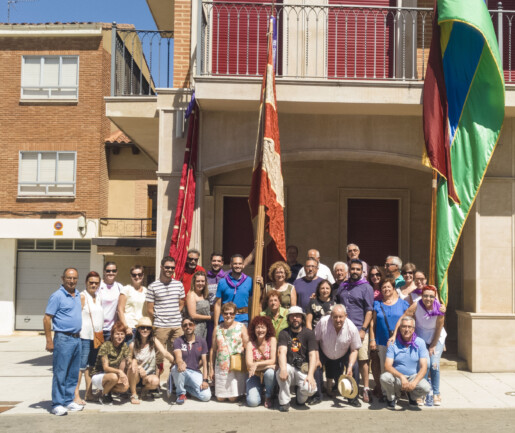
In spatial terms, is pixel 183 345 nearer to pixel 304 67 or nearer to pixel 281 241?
pixel 281 241

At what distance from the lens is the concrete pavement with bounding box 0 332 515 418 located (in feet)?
23.8

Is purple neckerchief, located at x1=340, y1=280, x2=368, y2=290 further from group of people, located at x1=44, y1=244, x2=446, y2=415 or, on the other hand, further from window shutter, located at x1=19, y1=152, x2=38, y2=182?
window shutter, located at x1=19, y1=152, x2=38, y2=182

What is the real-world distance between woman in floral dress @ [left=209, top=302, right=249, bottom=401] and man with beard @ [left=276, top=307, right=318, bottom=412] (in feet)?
1.84

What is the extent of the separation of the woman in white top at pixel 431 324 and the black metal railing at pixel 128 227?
1264cm

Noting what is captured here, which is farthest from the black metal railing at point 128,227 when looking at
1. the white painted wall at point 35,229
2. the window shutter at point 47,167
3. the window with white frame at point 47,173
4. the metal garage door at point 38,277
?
the window shutter at point 47,167

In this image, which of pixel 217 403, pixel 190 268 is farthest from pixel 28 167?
pixel 217 403

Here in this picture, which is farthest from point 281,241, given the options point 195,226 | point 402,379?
point 402,379

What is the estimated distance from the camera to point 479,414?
701 cm

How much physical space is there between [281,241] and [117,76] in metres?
4.64

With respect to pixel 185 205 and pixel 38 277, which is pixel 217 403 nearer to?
pixel 185 205

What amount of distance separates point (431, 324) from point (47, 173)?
1443 cm

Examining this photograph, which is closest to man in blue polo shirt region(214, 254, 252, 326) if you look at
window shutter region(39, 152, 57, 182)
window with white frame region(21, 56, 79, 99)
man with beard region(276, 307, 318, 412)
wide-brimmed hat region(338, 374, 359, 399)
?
man with beard region(276, 307, 318, 412)

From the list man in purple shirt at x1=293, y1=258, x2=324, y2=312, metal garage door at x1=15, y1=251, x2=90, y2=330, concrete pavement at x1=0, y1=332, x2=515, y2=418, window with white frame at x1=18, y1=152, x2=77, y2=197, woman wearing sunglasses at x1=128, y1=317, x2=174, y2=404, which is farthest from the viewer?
window with white frame at x1=18, y1=152, x2=77, y2=197

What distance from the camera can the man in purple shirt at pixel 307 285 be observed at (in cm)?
781
